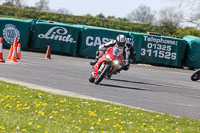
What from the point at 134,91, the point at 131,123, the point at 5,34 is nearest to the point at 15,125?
the point at 131,123

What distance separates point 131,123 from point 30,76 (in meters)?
6.70

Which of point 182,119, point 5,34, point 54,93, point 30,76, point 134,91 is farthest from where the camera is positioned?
point 5,34

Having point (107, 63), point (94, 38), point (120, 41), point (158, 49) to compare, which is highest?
point (120, 41)

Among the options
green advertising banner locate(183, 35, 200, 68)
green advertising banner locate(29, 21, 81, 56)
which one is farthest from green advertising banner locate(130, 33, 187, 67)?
green advertising banner locate(29, 21, 81, 56)

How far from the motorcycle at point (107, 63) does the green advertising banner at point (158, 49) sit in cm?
1287

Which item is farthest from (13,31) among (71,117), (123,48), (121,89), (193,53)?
(71,117)

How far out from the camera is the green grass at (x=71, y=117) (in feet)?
25.3

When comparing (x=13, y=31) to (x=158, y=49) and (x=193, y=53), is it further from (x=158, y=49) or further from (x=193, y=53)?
(x=193, y=53)

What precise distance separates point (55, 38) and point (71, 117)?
61.9 feet

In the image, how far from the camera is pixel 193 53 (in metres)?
27.5

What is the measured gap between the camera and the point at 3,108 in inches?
355

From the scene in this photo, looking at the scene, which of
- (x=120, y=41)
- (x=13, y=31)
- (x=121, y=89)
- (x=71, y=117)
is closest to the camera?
(x=71, y=117)

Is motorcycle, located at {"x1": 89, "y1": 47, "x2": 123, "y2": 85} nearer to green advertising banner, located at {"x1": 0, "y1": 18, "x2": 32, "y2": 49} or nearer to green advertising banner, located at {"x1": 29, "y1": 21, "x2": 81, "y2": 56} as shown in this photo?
green advertising banner, located at {"x1": 29, "y1": 21, "x2": 81, "y2": 56}

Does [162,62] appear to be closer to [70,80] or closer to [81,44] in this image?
[81,44]
